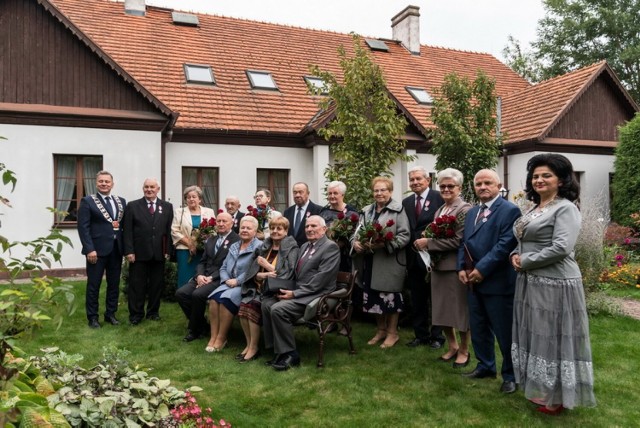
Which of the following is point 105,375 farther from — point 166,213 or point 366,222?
point 166,213

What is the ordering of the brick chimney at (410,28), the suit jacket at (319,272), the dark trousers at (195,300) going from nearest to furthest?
1. the suit jacket at (319,272)
2. the dark trousers at (195,300)
3. the brick chimney at (410,28)

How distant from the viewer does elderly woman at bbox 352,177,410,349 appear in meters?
6.06

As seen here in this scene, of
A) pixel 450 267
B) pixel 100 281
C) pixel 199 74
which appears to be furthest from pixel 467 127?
pixel 199 74

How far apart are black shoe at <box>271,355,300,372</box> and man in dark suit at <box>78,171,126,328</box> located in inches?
118

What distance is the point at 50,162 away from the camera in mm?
11805

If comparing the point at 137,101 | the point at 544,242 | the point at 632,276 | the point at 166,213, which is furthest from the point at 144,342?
the point at 632,276

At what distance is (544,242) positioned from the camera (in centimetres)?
411

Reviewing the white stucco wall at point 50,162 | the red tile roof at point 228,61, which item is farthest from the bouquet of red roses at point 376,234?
the red tile roof at point 228,61

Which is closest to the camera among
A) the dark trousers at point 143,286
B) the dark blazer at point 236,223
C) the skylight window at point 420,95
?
the dark trousers at point 143,286

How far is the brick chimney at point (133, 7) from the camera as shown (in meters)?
17.3

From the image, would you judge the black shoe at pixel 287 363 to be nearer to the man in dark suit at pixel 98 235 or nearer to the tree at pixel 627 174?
the man in dark suit at pixel 98 235

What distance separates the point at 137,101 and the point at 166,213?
591 centimetres

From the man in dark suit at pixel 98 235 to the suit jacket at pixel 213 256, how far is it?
1.30 m

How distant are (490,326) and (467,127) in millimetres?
5315
